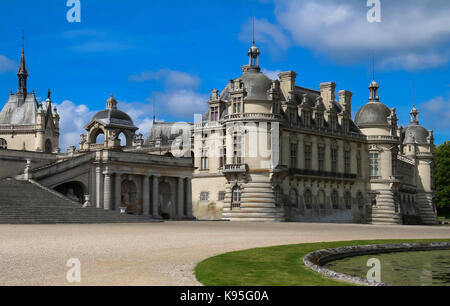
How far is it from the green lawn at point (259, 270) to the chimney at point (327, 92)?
5615 cm

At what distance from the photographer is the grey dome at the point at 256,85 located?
2382 inches

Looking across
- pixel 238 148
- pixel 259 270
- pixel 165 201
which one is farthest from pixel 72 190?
pixel 259 270

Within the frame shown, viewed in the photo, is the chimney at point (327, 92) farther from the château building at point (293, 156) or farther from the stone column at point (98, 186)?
the stone column at point (98, 186)

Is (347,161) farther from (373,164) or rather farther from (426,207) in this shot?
(426,207)

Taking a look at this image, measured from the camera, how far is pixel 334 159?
70500 millimetres

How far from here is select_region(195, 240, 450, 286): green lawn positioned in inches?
496

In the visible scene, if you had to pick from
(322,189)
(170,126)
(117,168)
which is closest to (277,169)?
(322,189)

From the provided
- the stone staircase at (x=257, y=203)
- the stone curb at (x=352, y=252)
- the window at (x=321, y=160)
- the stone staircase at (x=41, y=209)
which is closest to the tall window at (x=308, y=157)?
the window at (x=321, y=160)

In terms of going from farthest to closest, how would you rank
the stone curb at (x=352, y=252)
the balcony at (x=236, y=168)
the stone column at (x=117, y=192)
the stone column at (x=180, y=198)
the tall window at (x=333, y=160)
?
the tall window at (x=333, y=160), the balcony at (x=236, y=168), the stone column at (x=180, y=198), the stone column at (x=117, y=192), the stone curb at (x=352, y=252)

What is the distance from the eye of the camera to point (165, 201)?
57625mm

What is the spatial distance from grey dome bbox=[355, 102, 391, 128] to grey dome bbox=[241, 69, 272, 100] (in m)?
20.1

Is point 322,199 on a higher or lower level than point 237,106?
lower

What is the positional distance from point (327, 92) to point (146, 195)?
29650mm

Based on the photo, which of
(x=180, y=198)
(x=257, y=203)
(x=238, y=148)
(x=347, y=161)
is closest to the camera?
(x=180, y=198)
